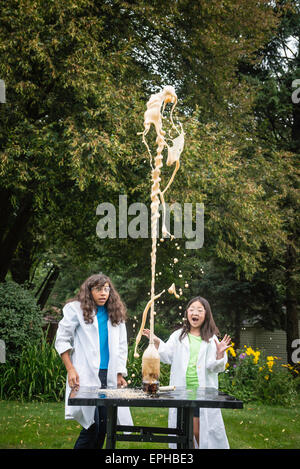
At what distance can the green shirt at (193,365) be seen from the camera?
4.88 m

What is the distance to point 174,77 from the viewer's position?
1231cm

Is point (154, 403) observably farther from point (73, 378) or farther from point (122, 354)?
point (122, 354)

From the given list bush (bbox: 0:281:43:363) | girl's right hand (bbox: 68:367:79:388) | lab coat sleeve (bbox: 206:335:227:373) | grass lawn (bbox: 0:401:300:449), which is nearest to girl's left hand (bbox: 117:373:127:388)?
girl's right hand (bbox: 68:367:79:388)

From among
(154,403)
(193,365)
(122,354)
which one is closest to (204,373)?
(193,365)

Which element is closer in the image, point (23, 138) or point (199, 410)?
point (199, 410)

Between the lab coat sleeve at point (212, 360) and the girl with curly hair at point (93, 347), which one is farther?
the lab coat sleeve at point (212, 360)

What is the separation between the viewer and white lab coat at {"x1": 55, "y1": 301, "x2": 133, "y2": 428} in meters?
4.41

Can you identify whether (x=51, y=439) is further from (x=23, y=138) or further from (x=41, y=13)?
(x=41, y=13)

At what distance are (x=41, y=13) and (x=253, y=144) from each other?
19.6ft

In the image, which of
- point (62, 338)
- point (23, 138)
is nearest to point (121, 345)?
point (62, 338)

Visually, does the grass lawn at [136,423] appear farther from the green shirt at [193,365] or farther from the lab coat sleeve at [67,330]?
the lab coat sleeve at [67,330]

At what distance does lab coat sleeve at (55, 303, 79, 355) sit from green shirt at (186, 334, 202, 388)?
1.09 m

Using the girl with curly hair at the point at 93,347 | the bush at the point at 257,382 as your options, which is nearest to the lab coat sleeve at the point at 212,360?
the girl with curly hair at the point at 93,347

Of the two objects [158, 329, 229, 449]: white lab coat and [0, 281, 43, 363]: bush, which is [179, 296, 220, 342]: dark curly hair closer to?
[158, 329, 229, 449]: white lab coat
